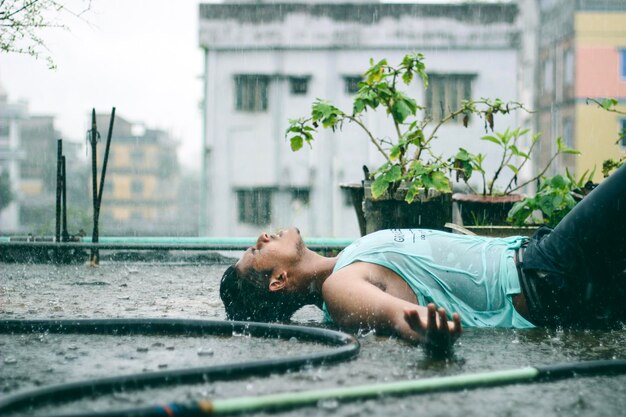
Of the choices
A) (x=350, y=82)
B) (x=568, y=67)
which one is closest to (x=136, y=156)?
(x=568, y=67)

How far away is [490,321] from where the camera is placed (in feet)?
9.05

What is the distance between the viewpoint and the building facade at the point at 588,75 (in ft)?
76.7

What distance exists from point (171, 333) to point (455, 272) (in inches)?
46.4

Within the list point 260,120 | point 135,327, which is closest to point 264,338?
point 135,327

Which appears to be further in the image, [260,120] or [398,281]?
[260,120]

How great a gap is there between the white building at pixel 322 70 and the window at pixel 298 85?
24mm

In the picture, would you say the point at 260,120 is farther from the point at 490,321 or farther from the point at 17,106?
the point at 17,106

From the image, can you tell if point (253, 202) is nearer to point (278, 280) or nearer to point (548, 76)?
point (278, 280)

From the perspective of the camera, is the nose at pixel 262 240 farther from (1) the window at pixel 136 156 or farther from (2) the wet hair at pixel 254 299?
(1) the window at pixel 136 156

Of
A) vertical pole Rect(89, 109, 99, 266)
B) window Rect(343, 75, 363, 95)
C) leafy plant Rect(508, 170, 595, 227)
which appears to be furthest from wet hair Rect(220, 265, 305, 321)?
window Rect(343, 75, 363, 95)

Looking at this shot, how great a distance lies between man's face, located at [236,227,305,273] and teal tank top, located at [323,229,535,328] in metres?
0.22

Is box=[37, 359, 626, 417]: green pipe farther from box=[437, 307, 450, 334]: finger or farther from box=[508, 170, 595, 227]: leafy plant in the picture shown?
box=[508, 170, 595, 227]: leafy plant

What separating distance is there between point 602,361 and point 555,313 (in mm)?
572

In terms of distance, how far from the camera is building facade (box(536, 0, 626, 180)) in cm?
2338
